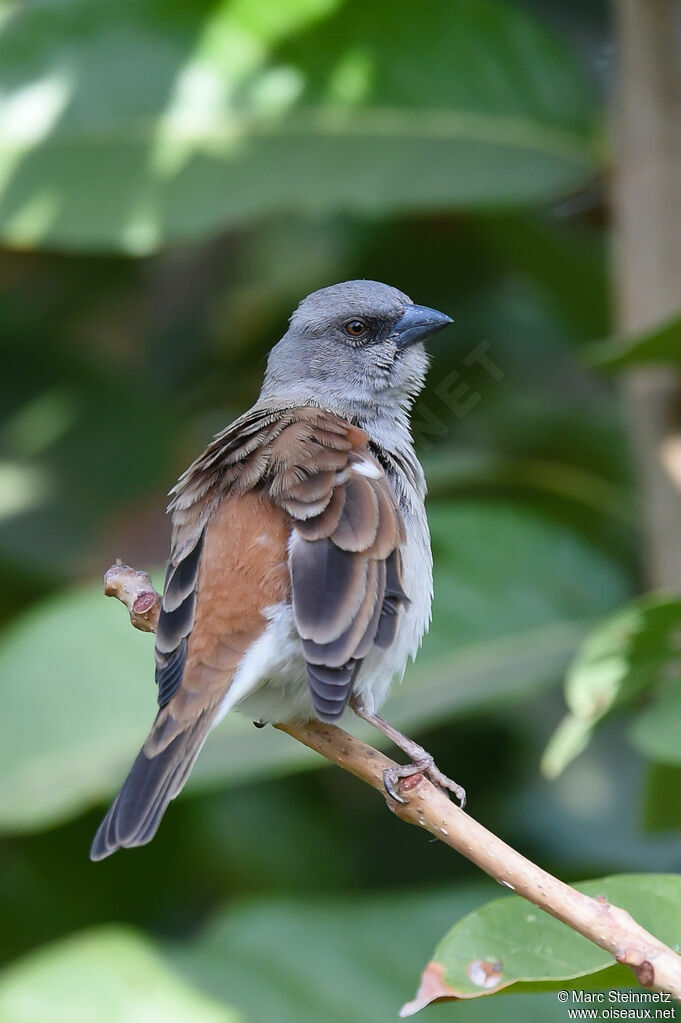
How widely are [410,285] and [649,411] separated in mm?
1677

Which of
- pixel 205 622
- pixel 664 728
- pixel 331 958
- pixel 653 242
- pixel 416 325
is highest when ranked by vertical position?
pixel 653 242

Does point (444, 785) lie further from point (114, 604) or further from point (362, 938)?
point (114, 604)

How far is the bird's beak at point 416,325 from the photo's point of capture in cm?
348

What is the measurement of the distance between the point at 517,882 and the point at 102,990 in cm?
192

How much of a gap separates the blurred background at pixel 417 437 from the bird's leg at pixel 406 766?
49 cm

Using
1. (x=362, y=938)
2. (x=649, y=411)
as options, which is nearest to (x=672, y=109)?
(x=649, y=411)

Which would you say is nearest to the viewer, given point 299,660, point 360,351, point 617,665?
point 299,660

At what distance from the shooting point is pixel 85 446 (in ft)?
17.4

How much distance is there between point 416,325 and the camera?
3.51 m

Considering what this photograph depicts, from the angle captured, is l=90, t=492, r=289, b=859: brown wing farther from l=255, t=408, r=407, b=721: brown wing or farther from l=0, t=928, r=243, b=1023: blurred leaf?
l=0, t=928, r=243, b=1023: blurred leaf

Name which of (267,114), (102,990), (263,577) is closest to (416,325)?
(263,577)

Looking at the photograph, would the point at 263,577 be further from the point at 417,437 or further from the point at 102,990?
the point at 102,990

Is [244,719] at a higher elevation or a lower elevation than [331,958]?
higher

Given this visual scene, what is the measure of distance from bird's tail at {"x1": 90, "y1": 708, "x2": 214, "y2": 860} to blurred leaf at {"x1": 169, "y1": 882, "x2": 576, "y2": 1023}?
133 cm
